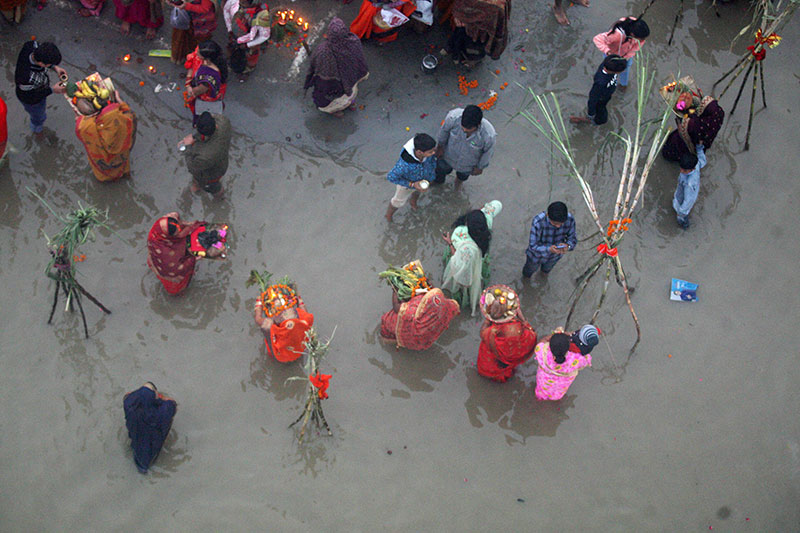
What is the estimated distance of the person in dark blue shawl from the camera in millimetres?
4762

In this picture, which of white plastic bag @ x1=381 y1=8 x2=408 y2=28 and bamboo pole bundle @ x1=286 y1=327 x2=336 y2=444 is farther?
white plastic bag @ x1=381 y1=8 x2=408 y2=28

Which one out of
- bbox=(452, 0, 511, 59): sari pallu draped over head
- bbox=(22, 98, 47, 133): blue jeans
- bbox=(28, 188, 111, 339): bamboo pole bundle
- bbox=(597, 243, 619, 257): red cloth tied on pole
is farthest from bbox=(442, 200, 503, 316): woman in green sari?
bbox=(22, 98, 47, 133): blue jeans

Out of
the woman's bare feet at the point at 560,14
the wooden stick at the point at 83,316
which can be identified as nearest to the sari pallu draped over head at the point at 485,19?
the woman's bare feet at the point at 560,14

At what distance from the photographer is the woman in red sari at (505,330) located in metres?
4.84

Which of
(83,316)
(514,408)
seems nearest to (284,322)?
(83,316)

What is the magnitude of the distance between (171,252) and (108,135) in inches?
51.3

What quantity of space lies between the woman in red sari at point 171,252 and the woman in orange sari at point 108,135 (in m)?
0.97

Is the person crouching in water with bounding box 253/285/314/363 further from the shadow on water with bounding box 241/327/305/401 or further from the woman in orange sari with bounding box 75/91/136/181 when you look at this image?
the woman in orange sari with bounding box 75/91/136/181

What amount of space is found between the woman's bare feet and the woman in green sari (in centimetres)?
300

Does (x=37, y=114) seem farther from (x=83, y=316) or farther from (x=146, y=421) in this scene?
(x=146, y=421)

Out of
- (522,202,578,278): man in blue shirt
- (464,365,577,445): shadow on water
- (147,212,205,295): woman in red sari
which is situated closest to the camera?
(147,212,205,295): woman in red sari

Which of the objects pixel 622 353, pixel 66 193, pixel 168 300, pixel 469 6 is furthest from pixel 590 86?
pixel 66 193

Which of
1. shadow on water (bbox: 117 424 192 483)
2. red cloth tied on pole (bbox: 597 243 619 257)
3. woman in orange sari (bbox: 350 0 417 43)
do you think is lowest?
shadow on water (bbox: 117 424 192 483)

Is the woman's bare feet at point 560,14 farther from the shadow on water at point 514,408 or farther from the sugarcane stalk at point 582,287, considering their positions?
the shadow on water at point 514,408
